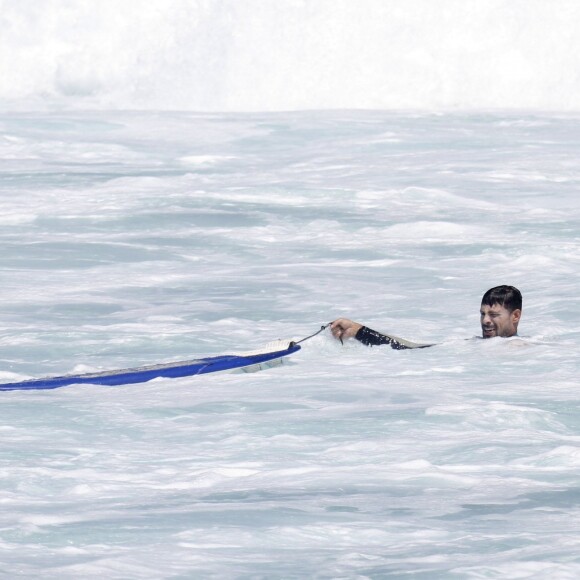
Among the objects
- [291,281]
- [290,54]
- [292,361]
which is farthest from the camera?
[290,54]

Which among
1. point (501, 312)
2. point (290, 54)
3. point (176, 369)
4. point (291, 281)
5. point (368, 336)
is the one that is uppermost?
point (290, 54)

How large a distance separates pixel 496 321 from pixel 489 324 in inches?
1.9

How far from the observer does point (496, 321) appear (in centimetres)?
959

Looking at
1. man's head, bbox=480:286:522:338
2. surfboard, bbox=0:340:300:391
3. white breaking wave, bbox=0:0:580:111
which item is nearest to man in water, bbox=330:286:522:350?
man's head, bbox=480:286:522:338

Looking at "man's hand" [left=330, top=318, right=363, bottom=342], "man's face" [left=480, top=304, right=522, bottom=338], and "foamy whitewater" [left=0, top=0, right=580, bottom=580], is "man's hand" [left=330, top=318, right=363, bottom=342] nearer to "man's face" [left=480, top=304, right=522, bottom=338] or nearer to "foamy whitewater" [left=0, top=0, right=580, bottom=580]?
"foamy whitewater" [left=0, top=0, right=580, bottom=580]

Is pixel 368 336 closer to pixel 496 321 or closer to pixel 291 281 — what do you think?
pixel 496 321

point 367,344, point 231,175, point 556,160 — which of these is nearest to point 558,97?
point 556,160

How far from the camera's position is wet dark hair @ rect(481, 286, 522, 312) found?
31.5 ft

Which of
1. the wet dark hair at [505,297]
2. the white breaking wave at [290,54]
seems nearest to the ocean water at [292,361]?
the wet dark hair at [505,297]

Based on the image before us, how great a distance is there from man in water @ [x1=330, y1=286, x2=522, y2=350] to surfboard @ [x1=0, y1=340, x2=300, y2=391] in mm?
439

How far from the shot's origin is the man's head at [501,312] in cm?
958

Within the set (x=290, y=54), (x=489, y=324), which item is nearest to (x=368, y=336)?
(x=489, y=324)

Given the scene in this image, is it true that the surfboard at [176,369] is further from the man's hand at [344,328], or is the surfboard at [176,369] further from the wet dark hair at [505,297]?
the wet dark hair at [505,297]

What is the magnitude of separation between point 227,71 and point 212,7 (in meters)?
1.69
